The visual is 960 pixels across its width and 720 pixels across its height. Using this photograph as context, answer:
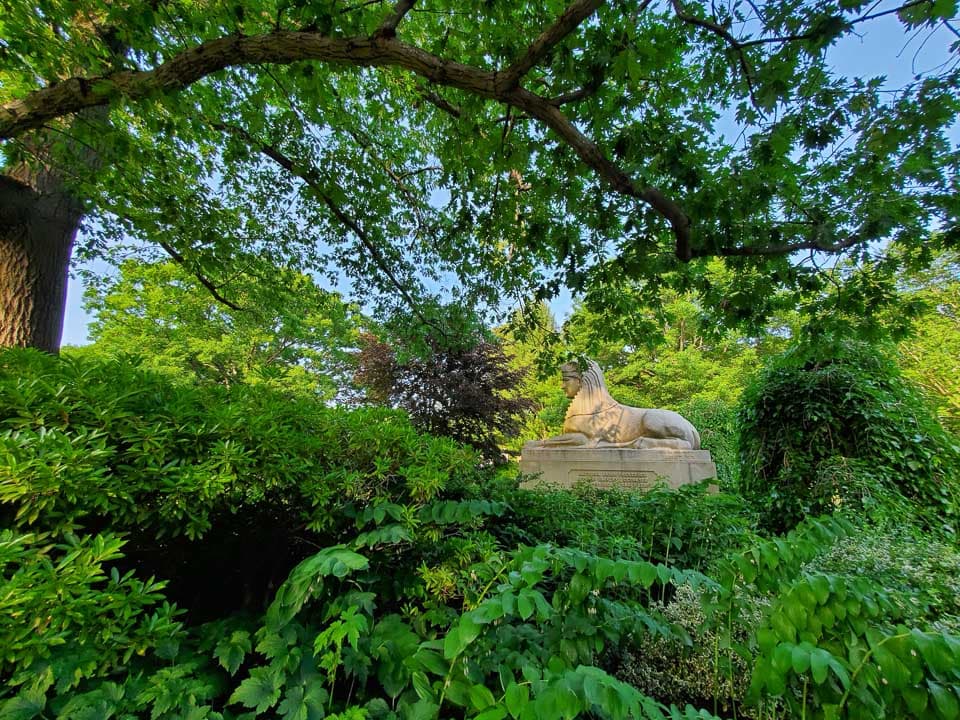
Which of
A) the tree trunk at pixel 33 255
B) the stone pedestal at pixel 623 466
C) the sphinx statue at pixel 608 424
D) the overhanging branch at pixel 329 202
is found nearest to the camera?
the tree trunk at pixel 33 255

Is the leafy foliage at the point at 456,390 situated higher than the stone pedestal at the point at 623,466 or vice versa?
the leafy foliage at the point at 456,390

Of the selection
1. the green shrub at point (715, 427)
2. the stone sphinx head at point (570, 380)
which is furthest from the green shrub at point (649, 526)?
the green shrub at point (715, 427)

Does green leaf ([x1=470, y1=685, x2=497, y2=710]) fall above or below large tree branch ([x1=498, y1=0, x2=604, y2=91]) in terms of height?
below

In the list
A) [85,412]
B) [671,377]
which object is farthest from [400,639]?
[671,377]

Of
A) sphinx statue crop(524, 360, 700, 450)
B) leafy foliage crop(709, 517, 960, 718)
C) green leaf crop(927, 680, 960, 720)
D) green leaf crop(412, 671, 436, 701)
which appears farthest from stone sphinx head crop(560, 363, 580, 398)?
green leaf crop(927, 680, 960, 720)

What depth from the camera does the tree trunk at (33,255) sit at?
144 inches

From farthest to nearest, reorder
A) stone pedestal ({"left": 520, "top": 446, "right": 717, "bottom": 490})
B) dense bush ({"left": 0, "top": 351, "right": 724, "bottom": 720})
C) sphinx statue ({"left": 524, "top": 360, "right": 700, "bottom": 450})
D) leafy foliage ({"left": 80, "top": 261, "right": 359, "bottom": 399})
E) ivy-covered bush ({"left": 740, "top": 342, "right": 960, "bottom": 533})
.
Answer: leafy foliage ({"left": 80, "top": 261, "right": 359, "bottom": 399})
sphinx statue ({"left": 524, "top": 360, "right": 700, "bottom": 450})
stone pedestal ({"left": 520, "top": 446, "right": 717, "bottom": 490})
ivy-covered bush ({"left": 740, "top": 342, "right": 960, "bottom": 533})
dense bush ({"left": 0, "top": 351, "right": 724, "bottom": 720})

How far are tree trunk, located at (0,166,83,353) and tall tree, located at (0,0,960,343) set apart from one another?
8 centimetres

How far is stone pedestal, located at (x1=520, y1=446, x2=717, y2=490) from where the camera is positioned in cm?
646

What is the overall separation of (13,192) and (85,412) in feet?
13.3

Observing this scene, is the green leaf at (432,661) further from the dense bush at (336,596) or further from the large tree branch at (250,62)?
the large tree branch at (250,62)

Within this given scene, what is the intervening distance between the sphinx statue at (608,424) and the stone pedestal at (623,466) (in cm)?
17

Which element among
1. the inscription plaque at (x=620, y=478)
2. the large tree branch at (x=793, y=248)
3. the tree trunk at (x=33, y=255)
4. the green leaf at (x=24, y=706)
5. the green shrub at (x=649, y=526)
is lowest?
the inscription plaque at (x=620, y=478)

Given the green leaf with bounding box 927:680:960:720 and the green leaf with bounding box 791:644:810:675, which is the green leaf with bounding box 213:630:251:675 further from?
the green leaf with bounding box 927:680:960:720
